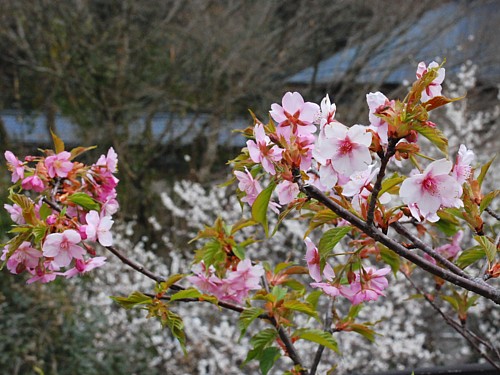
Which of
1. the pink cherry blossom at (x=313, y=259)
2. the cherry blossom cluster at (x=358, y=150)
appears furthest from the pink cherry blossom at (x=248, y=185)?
the pink cherry blossom at (x=313, y=259)

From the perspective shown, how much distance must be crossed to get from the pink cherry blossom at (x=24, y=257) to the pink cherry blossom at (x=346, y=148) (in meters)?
0.53

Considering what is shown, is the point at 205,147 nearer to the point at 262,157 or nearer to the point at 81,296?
the point at 81,296

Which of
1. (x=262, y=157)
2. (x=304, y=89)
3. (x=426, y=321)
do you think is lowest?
(x=426, y=321)

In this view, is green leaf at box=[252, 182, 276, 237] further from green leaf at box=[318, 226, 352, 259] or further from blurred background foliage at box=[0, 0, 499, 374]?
blurred background foliage at box=[0, 0, 499, 374]

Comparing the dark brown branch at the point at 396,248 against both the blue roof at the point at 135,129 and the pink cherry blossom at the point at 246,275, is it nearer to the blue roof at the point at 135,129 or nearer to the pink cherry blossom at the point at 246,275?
the pink cherry blossom at the point at 246,275

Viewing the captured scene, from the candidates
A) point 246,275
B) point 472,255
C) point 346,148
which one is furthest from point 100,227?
point 472,255

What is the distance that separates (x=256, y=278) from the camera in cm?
105

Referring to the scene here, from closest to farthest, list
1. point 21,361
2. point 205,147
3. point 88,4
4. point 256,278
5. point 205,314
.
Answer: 1. point 256,278
2. point 21,361
3. point 205,314
4. point 88,4
5. point 205,147

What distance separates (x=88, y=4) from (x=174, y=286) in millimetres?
4569

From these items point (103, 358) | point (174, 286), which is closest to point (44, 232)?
point (174, 286)

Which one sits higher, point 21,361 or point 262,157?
point 262,157

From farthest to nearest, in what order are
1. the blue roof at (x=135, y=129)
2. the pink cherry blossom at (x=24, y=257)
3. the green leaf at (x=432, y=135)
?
the blue roof at (x=135, y=129)
the pink cherry blossom at (x=24, y=257)
the green leaf at (x=432, y=135)

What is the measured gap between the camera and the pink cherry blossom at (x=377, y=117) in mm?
660

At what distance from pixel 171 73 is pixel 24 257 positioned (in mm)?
4632
